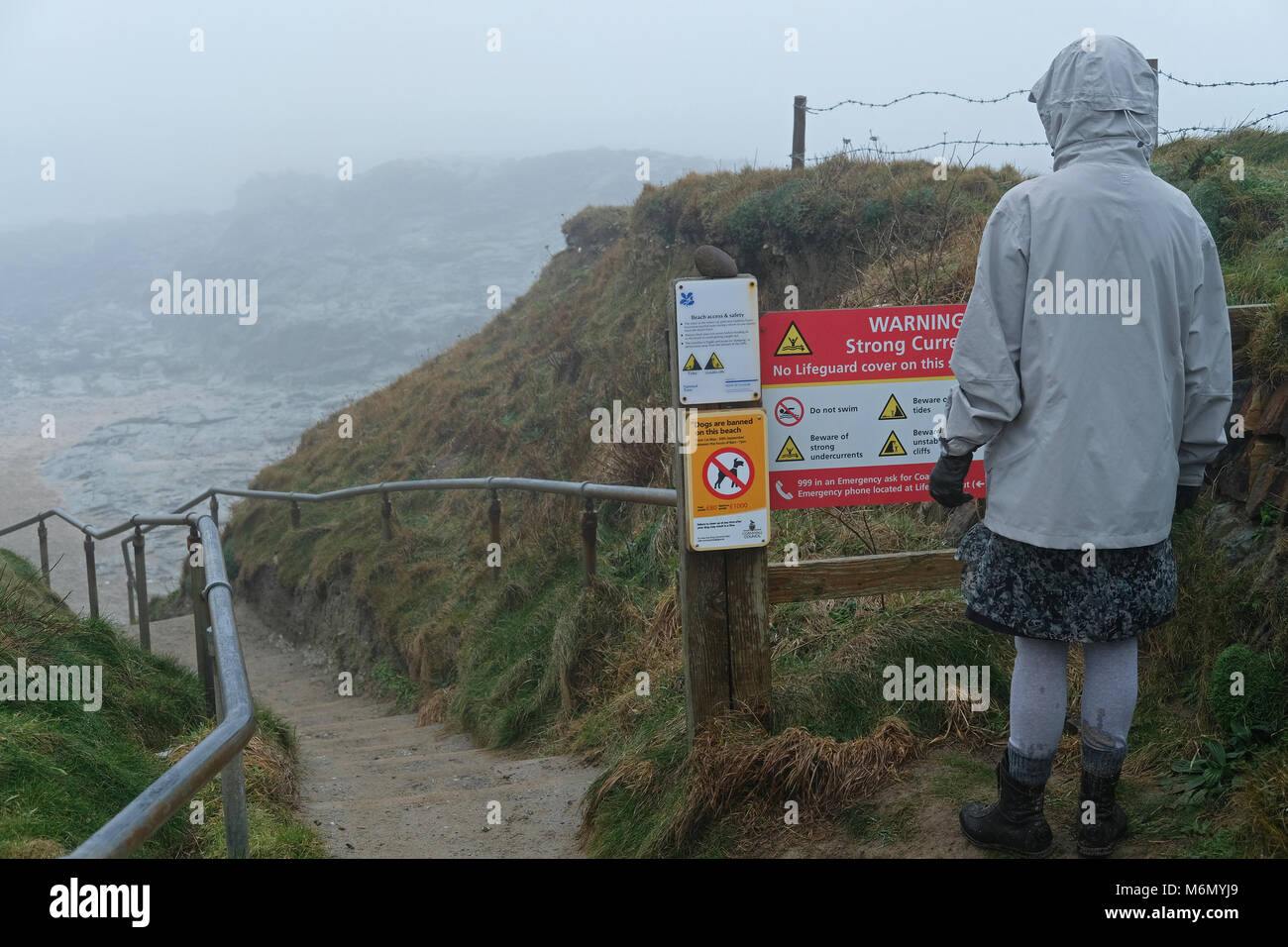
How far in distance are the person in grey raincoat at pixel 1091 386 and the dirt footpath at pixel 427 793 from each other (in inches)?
83.8

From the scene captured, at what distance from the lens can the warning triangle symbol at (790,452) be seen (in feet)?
11.9

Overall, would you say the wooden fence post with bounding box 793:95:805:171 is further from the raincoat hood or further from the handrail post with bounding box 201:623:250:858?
the handrail post with bounding box 201:623:250:858

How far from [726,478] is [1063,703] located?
1.23m

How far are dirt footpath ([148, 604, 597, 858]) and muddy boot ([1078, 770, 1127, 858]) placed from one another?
1.91 metres

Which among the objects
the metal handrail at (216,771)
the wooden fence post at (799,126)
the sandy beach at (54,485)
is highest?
the wooden fence post at (799,126)

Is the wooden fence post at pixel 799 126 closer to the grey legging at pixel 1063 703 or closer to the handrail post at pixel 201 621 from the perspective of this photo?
the handrail post at pixel 201 621

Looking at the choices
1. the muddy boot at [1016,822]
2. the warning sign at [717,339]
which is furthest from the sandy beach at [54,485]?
the muddy boot at [1016,822]

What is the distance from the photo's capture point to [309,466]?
1728 centimetres

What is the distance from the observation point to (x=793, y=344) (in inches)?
141

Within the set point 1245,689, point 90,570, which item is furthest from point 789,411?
point 90,570

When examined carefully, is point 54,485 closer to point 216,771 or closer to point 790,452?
point 790,452

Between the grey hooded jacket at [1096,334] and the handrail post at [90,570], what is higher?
the grey hooded jacket at [1096,334]

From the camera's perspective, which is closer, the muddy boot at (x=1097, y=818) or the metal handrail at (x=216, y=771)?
the metal handrail at (x=216, y=771)

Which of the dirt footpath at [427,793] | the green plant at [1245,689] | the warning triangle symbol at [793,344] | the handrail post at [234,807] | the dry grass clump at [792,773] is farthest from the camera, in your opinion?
the dirt footpath at [427,793]
